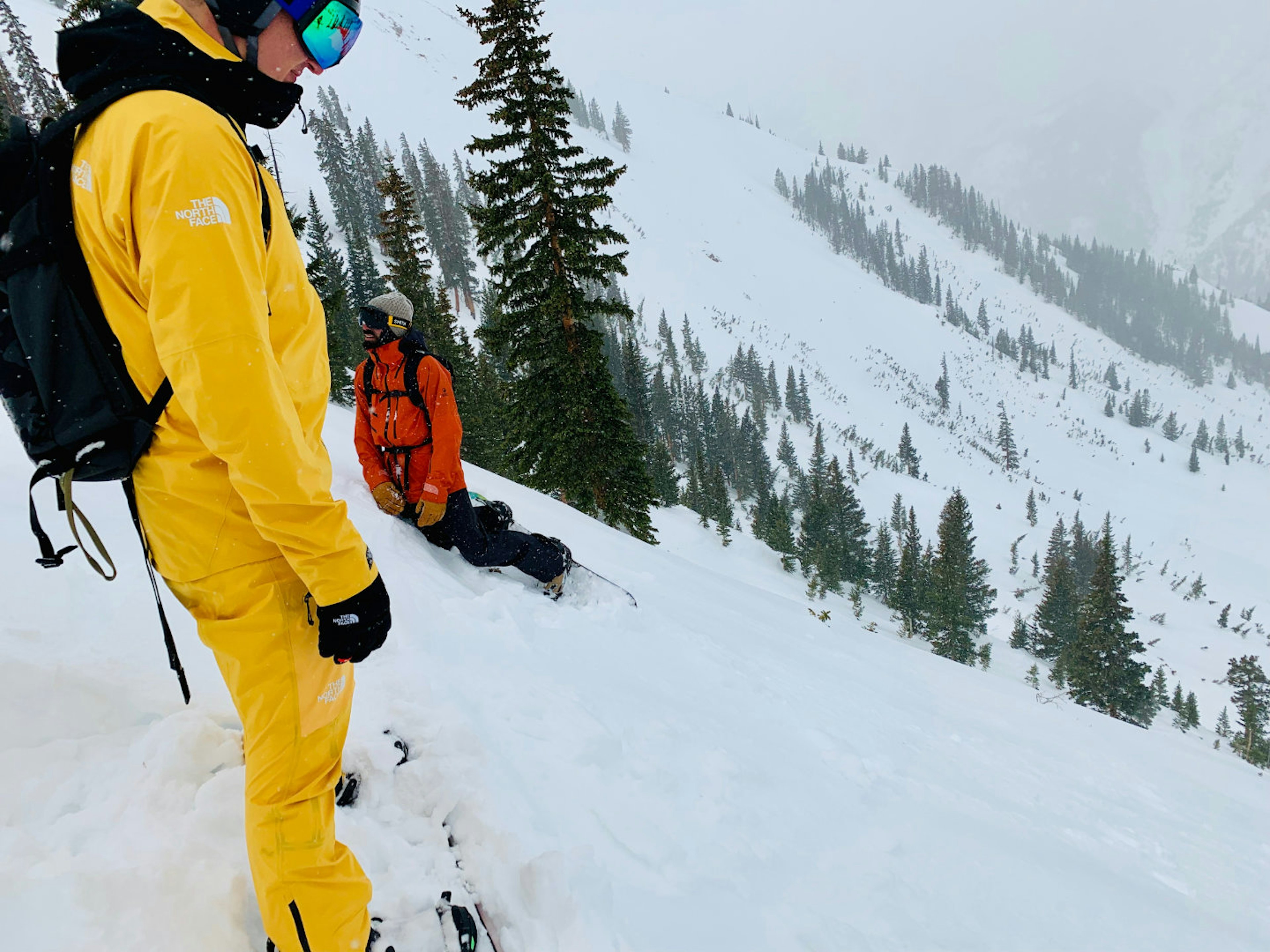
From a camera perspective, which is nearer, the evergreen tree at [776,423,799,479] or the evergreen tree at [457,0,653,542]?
the evergreen tree at [457,0,653,542]

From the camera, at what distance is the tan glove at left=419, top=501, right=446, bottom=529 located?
18.3 ft

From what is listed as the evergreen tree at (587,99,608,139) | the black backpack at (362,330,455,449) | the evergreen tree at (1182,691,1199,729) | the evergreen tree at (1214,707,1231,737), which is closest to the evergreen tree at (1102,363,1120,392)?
the evergreen tree at (1214,707,1231,737)

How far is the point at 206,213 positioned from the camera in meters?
1.59

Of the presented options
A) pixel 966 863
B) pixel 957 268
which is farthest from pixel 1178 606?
pixel 957 268

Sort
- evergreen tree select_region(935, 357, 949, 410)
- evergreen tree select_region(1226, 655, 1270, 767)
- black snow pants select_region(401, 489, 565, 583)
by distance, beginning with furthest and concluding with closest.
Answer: evergreen tree select_region(935, 357, 949, 410) → evergreen tree select_region(1226, 655, 1270, 767) → black snow pants select_region(401, 489, 565, 583)

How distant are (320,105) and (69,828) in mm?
137037

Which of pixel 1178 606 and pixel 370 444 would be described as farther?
pixel 1178 606

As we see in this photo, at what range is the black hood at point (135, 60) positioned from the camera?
5.37 ft

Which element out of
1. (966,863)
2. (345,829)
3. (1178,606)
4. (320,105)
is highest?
(320,105)

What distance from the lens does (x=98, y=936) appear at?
5.89ft

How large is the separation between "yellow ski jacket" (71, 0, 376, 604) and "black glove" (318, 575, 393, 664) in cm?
4

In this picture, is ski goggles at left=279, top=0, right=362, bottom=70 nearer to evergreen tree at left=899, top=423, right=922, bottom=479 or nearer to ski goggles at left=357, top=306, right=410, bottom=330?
ski goggles at left=357, top=306, right=410, bottom=330

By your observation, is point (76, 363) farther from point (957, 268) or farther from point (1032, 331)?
point (957, 268)

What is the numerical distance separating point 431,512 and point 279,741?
3.83 meters
